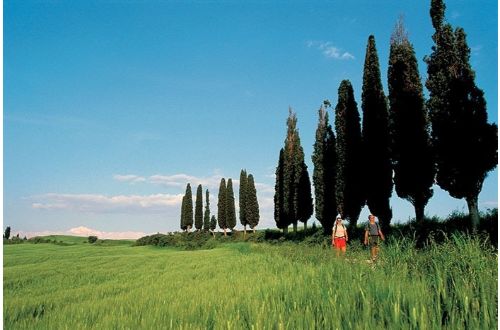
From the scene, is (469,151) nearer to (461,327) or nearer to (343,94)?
(343,94)

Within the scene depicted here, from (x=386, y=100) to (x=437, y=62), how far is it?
19.3 ft

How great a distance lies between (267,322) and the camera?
12.4 ft

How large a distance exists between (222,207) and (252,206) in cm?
984

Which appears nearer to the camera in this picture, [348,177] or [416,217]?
[416,217]

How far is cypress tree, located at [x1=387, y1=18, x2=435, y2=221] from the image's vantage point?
21609 mm

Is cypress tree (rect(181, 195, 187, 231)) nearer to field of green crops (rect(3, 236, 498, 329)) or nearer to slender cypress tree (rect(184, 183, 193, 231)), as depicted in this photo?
slender cypress tree (rect(184, 183, 193, 231))

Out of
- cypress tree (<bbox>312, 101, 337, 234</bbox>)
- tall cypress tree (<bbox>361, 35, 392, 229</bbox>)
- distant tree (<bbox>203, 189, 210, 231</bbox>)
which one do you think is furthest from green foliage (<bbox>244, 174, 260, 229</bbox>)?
tall cypress tree (<bbox>361, 35, 392, 229</bbox>)

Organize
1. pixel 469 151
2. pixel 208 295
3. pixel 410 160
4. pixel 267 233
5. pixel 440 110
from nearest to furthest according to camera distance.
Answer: pixel 208 295 < pixel 469 151 < pixel 440 110 < pixel 410 160 < pixel 267 233

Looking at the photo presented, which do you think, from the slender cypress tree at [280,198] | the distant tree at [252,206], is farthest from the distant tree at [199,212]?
the slender cypress tree at [280,198]

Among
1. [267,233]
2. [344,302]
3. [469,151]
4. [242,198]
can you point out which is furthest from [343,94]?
[242,198]

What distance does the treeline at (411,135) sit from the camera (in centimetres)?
1805

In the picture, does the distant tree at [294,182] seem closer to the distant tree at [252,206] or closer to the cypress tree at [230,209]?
the distant tree at [252,206]

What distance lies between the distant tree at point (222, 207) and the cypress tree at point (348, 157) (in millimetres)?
41441

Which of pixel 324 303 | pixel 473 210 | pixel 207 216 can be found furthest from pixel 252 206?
pixel 324 303
